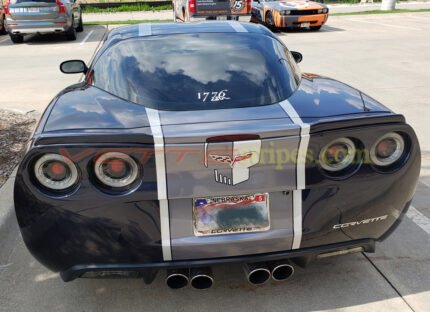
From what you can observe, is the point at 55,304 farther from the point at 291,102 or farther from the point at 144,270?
the point at 291,102

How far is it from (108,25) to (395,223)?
16.7 meters

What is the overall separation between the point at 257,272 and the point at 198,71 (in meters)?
1.29

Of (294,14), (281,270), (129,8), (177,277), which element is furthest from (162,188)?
(129,8)

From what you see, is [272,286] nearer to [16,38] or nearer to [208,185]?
[208,185]

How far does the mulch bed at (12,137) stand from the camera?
4.57 meters

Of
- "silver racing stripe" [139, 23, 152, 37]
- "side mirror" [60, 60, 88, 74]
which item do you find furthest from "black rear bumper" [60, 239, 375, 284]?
"side mirror" [60, 60, 88, 74]

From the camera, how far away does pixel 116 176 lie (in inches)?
88.7

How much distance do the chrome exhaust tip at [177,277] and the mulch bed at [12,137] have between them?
2171mm

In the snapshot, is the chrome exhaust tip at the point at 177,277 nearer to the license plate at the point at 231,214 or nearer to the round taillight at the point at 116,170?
the license plate at the point at 231,214

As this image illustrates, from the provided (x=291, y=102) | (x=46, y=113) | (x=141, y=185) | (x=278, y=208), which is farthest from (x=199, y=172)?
(x=46, y=113)

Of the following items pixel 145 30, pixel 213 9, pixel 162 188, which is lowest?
pixel 213 9

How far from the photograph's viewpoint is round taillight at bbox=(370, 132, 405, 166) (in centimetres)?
245

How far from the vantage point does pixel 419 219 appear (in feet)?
11.6

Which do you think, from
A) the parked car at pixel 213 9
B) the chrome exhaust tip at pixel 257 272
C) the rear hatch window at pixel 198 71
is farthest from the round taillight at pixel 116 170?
the parked car at pixel 213 9
